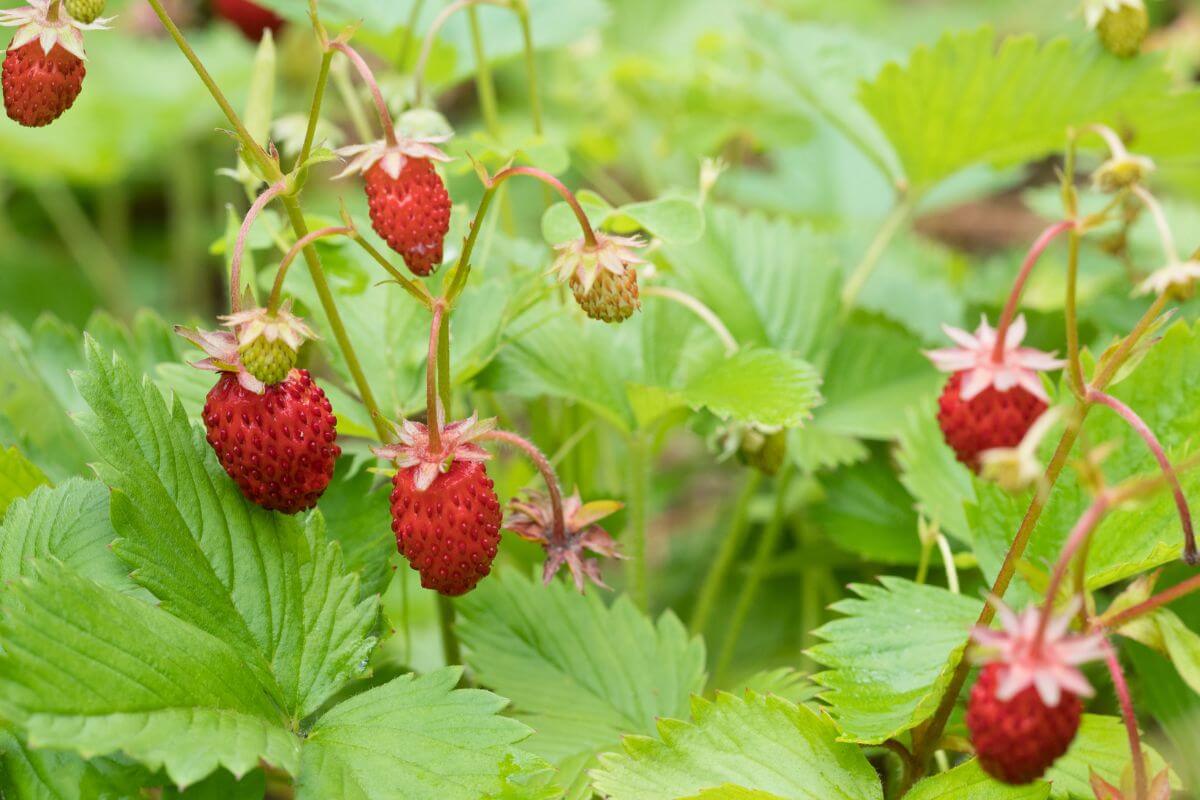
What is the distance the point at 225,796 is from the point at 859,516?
1012mm

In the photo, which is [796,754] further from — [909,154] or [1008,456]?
[909,154]

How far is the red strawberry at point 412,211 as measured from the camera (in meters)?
1.18

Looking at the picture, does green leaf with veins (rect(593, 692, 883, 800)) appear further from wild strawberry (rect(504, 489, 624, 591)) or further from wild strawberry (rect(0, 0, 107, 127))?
wild strawberry (rect(0, 0, 107, 127))

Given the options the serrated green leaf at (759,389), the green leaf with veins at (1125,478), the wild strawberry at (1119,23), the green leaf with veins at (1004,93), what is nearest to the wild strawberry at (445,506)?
the serrated green leaf at (759,389)

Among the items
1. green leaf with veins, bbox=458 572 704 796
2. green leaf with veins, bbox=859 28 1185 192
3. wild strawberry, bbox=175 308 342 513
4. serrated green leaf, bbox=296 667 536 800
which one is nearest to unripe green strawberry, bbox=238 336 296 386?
wild strawberry, bbox=175 308 342 513

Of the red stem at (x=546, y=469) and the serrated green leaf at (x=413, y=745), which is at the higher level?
the red stem at (x=546, y=469)

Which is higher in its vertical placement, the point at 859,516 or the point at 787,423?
the point at 787,423

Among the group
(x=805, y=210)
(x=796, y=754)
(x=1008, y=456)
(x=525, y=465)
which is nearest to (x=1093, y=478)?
(x=1008, y=456)

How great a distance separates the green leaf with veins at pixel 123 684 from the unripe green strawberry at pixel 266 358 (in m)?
0.23

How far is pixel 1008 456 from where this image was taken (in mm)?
899

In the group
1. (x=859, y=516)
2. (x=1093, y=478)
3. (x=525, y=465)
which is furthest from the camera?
(x=525, y=465)

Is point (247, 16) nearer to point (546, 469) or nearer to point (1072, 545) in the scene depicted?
point (546, 469)

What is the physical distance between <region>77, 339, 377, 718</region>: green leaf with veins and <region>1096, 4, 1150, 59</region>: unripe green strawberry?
1.44 metres

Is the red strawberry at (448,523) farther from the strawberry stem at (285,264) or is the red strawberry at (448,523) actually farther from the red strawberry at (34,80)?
the red strawberry at (34,80)
